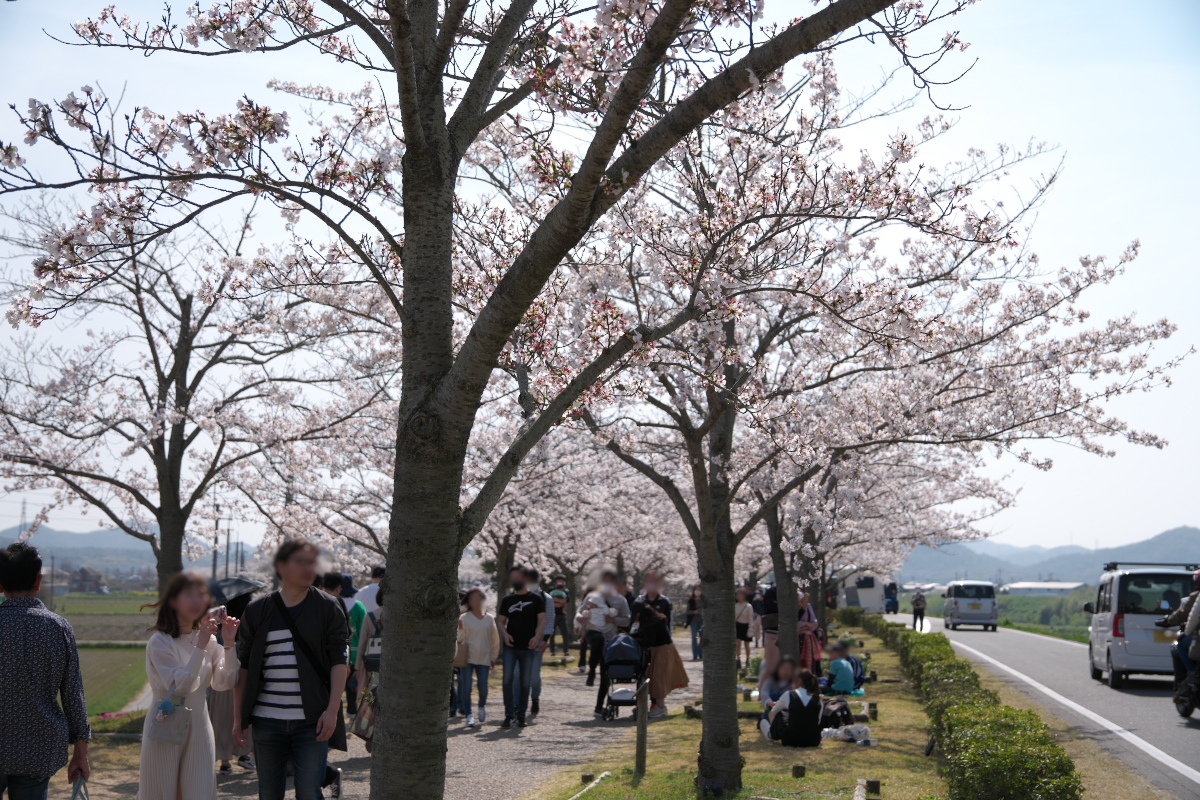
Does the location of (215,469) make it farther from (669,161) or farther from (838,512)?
(838,512)

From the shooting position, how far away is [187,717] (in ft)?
15.2

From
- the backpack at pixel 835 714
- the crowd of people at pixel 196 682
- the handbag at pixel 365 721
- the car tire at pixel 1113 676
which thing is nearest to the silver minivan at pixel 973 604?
the car tire at pixel 1113 676

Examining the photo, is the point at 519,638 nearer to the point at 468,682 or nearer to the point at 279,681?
the point at 468,682

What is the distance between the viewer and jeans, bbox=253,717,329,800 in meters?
4.86

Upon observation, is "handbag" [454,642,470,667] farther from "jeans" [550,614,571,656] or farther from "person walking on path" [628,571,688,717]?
"jeans" [550,614,571,656]

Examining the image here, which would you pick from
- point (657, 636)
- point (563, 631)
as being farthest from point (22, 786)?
point (563, 631)

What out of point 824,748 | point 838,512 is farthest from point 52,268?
point 838,512

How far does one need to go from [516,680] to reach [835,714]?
3931 millimetres

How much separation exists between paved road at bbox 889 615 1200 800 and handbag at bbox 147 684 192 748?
7611mm

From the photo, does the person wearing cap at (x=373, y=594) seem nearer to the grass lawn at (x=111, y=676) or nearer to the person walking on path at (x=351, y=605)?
the person walking on path at (x=351, y=605)

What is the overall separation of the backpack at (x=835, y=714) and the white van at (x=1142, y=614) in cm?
635

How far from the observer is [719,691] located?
812cm

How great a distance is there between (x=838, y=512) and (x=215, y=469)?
383 inches

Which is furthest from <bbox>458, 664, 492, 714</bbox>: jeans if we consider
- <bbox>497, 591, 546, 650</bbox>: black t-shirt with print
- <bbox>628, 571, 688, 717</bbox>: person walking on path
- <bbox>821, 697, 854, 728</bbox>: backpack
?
<bbox>821, 697, 854, 728</bbox>: backpack
